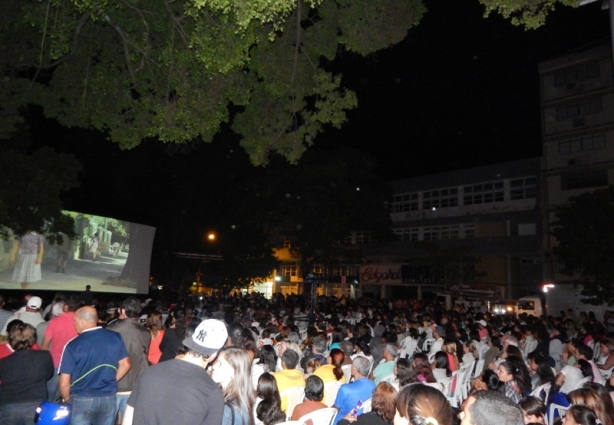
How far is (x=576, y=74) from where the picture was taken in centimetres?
2920

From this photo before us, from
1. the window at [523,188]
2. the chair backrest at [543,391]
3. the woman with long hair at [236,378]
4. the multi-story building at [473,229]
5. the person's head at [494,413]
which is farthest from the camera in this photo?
the window at [523,188]

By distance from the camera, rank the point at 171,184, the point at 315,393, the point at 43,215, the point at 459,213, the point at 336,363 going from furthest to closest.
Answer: the point at 459,213 → the point at 171,184 → the point at 43,215 → the point at 336,363 → the point at 315,393

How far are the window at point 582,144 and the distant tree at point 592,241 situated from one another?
723 cm

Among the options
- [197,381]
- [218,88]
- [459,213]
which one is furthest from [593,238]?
[197,381]

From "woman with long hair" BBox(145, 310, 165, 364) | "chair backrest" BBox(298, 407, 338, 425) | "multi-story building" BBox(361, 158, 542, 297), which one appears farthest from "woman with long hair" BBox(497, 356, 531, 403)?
"multi-story building" BBox(361, 158, 542, 297)

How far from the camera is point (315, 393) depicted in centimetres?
460

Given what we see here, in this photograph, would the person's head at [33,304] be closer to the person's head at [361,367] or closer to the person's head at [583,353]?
the person's head at [361,367]

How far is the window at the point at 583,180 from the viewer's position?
1086 inches

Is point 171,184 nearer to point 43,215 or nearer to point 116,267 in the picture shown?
point 116,267

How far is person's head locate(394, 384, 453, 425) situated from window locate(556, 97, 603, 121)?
3116 cm

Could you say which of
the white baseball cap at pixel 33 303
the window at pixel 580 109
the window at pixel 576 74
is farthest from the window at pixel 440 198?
the white baseball cap at pixel 33 303

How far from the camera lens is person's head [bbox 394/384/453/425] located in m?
2.68

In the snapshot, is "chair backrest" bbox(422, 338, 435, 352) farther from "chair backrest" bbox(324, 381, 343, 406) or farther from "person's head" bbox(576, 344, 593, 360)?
"chair backrest" bbox(324, 381, 343, 406)

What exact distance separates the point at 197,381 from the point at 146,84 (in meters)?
7.50
